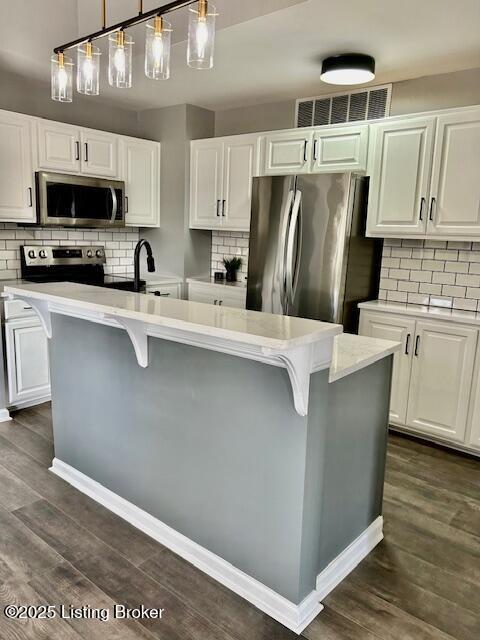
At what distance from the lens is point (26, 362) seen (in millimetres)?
3646

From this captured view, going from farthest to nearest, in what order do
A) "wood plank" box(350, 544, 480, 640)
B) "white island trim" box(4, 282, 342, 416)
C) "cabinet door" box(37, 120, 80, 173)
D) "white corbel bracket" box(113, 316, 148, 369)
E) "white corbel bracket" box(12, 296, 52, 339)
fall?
"cabinet door" box(37, 120, 80, 173) → "white corbel bracket" box(12, 296, 52, 339) → "white corbel bracket" box(113, 316, 148, 369) → "wood plank" box(350, 544, 480, 640) → "white island trim" box(4, 282, 342, 416)

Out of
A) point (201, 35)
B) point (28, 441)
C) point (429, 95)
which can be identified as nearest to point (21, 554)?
point (28, 441)

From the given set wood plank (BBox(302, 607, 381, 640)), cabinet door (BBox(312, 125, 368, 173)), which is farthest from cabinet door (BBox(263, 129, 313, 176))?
wood plank (BBox(302, 607, 381, 640))

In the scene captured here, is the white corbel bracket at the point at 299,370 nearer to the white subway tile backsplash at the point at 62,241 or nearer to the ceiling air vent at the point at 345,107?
the ceiling air vent at the point at 345,107

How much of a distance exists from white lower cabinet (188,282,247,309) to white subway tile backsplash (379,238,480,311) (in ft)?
3.94

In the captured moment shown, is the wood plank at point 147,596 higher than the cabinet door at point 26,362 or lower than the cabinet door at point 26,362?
lower

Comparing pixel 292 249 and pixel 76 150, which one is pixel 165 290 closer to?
pixel 76 150

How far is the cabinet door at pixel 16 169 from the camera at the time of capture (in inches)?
140

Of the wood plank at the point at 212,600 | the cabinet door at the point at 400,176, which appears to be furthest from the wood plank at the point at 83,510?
→ the cabinet door at the point at 400,176

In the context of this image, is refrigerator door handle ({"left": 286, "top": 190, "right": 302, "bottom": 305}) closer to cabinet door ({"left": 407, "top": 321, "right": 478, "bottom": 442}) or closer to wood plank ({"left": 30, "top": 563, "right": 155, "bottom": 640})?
cabinet door ({"left": 407, "top": 321, "right": 478, "bottom": 442})

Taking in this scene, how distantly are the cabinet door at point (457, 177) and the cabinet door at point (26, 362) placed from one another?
9.66 ft

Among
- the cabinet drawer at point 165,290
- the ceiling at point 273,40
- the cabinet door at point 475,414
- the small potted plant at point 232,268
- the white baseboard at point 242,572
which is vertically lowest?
the white baseboard at point 242,572

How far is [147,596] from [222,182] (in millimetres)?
3416

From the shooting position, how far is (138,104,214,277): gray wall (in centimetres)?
456
